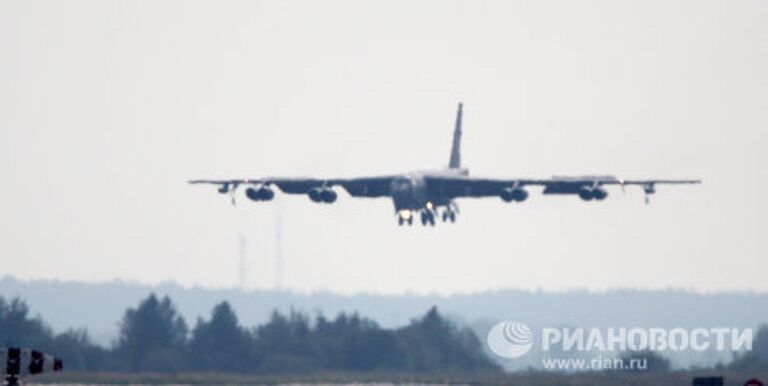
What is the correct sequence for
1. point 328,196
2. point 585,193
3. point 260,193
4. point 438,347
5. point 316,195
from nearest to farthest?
point 438,347
point 585,193
point 328,196
point 316,195
point 260,193

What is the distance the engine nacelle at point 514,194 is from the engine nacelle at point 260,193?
9.74 metres

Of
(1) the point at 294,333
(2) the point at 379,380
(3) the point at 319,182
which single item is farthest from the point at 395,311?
(2) the point at 379,380

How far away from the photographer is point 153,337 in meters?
72.1

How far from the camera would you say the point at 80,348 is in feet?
229

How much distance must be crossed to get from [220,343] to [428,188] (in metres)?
12.3

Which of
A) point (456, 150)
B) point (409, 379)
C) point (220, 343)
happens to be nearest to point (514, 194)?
point (456, 150)

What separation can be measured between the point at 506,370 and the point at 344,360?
648 centimetres

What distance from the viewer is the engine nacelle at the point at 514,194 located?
265 feet

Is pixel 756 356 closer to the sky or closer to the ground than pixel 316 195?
closer to the ground

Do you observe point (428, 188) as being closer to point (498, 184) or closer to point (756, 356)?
point (498, 184)

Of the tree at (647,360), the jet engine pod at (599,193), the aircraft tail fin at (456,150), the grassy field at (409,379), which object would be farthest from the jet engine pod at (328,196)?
the tree at (647,360)

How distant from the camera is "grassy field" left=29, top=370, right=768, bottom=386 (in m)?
63.5

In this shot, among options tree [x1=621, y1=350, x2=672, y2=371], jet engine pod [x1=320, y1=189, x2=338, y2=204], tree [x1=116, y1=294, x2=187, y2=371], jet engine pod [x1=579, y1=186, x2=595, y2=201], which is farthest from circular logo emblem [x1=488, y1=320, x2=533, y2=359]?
tree [x1=116, y1=294, x2=187, y2=371]

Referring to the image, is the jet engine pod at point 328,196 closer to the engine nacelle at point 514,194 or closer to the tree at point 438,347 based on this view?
the engine nacelle at point 514,194
